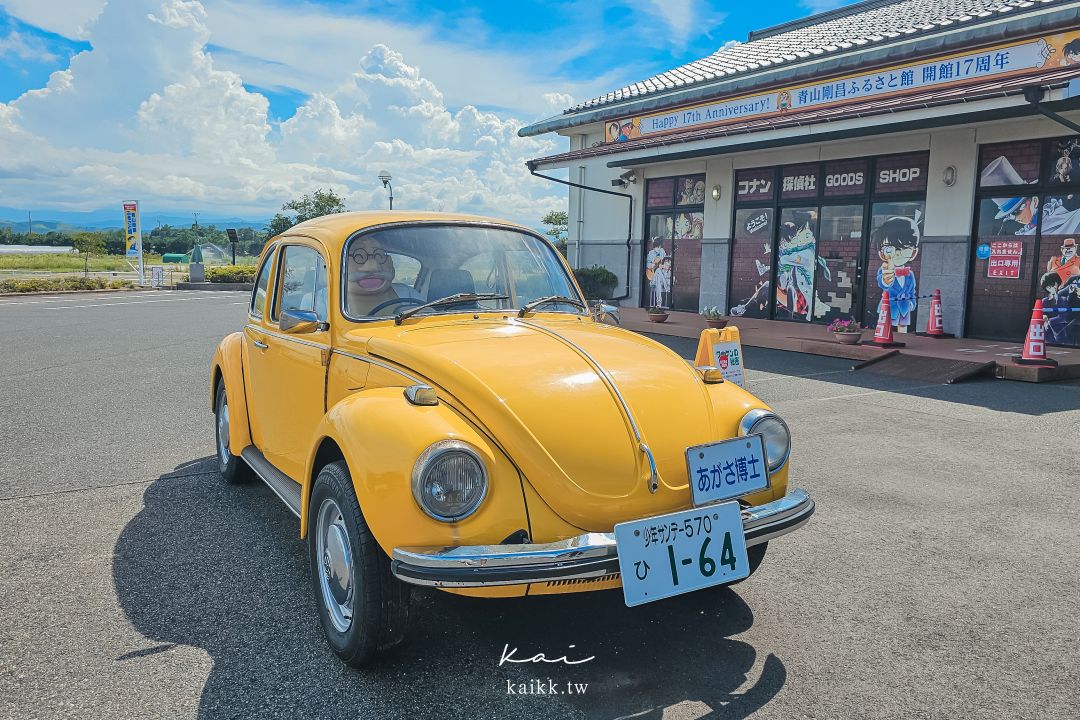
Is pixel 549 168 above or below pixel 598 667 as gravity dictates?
above

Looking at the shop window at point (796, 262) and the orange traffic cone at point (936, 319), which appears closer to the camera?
the orange traffic cone at point (936, 319)

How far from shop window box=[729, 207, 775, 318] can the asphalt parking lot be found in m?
10.6

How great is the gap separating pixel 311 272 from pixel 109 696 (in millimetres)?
2121

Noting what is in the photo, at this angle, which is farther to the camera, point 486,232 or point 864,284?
point 864,284

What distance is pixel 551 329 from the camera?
351cm

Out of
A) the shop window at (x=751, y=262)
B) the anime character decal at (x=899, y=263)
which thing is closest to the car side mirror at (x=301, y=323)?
the anime character decal at (x=899, y=263)

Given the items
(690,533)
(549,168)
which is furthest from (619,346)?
(549,168)

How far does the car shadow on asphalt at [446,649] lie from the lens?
254 cm

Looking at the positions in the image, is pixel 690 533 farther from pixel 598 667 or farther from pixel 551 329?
pixel 551 329

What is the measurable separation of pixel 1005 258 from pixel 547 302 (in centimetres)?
1114

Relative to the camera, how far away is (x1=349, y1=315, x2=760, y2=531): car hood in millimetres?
2641

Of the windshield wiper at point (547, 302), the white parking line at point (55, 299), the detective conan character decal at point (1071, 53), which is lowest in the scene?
the white parking line at point (55, 299)

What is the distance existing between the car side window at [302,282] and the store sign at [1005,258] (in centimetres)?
1182

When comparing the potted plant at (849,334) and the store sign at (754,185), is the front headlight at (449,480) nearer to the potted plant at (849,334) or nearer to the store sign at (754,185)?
the potted plant at (849,334)
